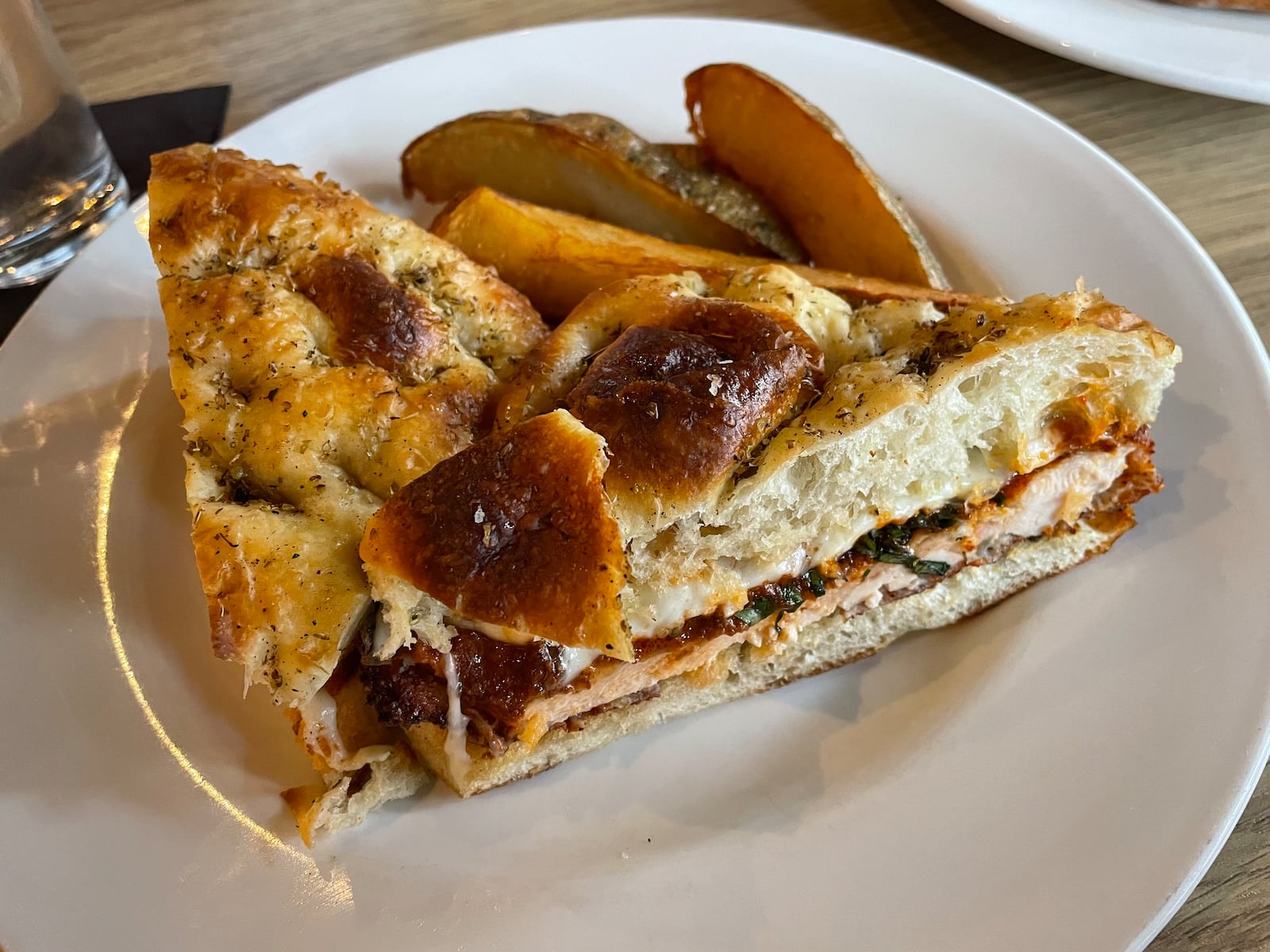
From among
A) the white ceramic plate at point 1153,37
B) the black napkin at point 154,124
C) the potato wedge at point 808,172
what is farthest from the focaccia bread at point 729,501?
the black napkin at point 154,124

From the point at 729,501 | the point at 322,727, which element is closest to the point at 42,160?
the point at 322,727

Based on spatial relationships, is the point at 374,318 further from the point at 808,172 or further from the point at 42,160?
the point at 42,160

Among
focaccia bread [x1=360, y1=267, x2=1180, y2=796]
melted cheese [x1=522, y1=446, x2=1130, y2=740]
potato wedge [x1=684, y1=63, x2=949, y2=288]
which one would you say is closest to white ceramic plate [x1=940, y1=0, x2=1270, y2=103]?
potato wedge [x1=684, y1=63, x2=949, y2=288]

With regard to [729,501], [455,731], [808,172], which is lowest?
[455,731]

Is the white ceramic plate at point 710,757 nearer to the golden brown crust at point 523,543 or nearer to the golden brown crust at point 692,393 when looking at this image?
the golden brown crust at point 523,543

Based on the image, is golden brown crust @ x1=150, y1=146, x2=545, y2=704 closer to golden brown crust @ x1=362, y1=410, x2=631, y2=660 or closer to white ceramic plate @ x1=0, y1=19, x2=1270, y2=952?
golden brown crust @ x1=362, y1=410, x2=631, y2=660

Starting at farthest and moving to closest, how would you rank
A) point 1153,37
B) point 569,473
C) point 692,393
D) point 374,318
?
point 1153,37 < point 374,318 < point 692,393 < point 569,473
